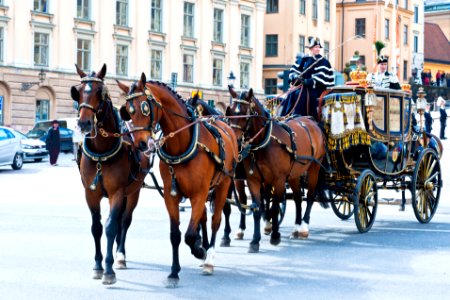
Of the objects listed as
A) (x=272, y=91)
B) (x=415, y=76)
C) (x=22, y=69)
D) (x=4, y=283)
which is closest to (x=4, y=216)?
(x=4, y=283)

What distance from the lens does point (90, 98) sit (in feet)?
32.0

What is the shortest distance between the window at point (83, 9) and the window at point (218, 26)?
39.1 feet

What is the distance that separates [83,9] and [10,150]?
63.0 feet

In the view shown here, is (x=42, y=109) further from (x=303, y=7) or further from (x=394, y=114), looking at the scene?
(x=394, y=114)

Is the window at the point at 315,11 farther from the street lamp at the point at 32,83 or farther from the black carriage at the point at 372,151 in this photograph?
the black carriage at the point at 372,151

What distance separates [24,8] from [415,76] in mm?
54634

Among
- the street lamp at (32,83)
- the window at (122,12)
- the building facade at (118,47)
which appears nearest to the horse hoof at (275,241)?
the building facade at (118,47)

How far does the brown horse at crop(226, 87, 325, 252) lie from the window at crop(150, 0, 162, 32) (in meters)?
41.3

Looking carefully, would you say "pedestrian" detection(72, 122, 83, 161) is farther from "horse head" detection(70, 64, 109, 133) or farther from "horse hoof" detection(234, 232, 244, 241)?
"horse hoof" detection(234, 232, 244, 241)

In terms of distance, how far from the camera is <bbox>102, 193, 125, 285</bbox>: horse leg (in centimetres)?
971

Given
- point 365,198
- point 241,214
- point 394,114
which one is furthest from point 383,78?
point 241,214

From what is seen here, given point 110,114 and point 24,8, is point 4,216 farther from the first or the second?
point 24,8

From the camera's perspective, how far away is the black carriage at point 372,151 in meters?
14.8

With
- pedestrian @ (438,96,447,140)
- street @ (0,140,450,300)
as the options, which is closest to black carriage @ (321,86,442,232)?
street @ (0,140,450,300)
